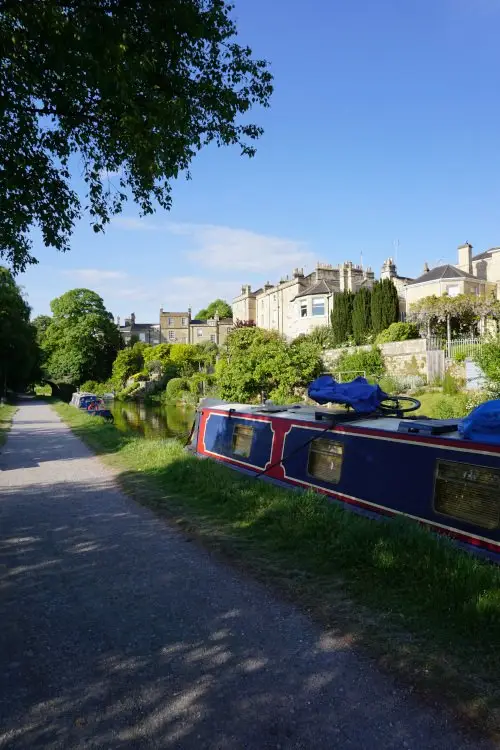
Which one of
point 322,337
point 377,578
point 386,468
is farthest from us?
point 322,337

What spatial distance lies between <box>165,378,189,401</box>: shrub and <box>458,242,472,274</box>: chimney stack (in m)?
21.9

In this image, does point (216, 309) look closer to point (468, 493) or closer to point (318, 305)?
point (318, 305)

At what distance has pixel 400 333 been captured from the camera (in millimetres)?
26031

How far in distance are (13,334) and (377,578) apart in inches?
1480

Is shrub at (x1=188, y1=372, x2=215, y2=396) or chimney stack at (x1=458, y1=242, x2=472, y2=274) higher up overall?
chimney stack at (x1=458, y1=242, x2=472, y2=274)

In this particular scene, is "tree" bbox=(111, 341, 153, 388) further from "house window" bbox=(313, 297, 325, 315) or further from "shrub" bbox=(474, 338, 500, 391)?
"shrub" bbox=(474, 338, 500, 391)

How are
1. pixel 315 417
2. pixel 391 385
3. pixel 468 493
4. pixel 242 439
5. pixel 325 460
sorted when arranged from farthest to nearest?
pixel 391 385, pixel 242 439, pixel 315 417, pixel 325 460, pixel 468 493

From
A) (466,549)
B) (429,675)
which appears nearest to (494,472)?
(466,549)

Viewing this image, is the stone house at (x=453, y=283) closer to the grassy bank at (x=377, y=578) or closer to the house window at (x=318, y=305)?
the house window at (x=318, y=305)

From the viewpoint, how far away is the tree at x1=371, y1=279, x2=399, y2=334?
2956cm

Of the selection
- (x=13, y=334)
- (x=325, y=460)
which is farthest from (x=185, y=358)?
(x=325, y=460)

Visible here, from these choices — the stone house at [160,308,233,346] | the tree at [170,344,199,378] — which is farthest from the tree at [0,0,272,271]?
the stone house at [160,308,233,346]

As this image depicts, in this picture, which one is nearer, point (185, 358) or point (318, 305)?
point (318, 305)

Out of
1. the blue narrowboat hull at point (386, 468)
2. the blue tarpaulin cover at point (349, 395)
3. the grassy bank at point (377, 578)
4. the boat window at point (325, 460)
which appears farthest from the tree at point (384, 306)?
the grassy bank at point (377, 578)
